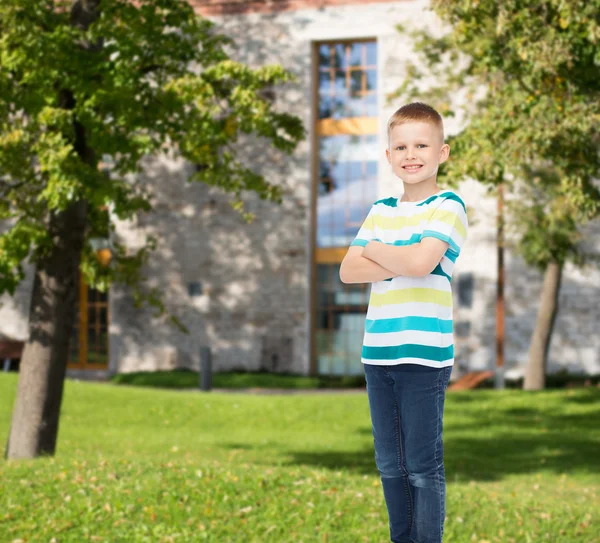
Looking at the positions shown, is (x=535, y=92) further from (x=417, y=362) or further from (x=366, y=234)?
(x=417, y=362)

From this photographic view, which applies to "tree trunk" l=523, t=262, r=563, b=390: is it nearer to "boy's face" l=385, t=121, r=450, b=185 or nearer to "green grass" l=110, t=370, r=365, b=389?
"green grass" l=110, t=370, r=365, b=389

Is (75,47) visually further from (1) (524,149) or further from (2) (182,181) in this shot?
(2) (182,181)

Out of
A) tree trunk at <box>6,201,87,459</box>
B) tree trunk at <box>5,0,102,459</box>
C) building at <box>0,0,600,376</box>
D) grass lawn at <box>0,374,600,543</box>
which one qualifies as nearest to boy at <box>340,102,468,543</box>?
grass lawn at <box>0,374,600,543</box>

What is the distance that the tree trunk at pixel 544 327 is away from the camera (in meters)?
19.5

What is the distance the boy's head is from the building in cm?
2003

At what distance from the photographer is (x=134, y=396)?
1872 centimetres

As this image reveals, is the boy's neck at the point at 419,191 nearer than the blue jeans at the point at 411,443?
No

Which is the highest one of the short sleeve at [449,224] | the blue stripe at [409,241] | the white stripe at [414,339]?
the short sleeve at [449,224]

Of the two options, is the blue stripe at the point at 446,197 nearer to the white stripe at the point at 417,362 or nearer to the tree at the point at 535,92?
the white stripe at the point at 417,362

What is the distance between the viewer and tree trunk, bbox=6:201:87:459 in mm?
10250

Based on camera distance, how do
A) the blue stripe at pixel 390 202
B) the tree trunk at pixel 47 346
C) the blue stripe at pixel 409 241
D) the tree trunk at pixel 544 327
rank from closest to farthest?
the blue stripe at pixel 409 241 → the blue stripe at pixel 390 202 → the tree trunk at pixel 47 346 → the tree trunk at pixel 544 327

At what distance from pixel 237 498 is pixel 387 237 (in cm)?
467

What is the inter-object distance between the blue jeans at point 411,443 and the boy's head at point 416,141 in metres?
0.73

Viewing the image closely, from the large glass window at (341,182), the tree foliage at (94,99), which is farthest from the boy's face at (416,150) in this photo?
the large glass window at (341,182)
